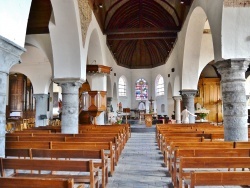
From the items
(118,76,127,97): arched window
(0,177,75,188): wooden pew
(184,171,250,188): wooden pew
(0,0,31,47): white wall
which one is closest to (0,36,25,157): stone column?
(0,0,31,47): white wall

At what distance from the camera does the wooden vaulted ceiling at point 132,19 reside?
36.0ft

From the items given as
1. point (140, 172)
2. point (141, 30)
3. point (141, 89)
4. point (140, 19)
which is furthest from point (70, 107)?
point (141, 89)

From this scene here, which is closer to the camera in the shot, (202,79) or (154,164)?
(154,164)

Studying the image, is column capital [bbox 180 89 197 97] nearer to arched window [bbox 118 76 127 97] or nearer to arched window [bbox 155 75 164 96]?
arched window [bbox 155 75 164 96]

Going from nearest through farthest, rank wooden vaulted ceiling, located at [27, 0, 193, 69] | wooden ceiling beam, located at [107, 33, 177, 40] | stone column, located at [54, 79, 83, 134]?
stone column, located at [54, 79, 83, 134], wooden vaulted ceiling, located at [27, 0, 193, 69], wooden ceiling beam, located at [107, 33, 177, 40]

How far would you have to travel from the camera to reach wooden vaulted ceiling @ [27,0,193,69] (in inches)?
432

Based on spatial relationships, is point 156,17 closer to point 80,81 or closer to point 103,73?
point 103,73

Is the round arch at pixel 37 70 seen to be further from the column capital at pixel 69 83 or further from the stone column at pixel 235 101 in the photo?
the stone column at pixel 235 101

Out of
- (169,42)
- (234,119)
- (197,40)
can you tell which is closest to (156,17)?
(169,42)

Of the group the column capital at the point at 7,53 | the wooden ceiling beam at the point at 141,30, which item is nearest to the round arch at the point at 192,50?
the wooden ceiling beam at the point at 141,30

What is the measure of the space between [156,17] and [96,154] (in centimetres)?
1586

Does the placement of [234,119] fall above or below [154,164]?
above

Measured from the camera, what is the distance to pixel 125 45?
24.5m

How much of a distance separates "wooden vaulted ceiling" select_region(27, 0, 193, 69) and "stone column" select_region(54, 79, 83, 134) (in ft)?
11.4
